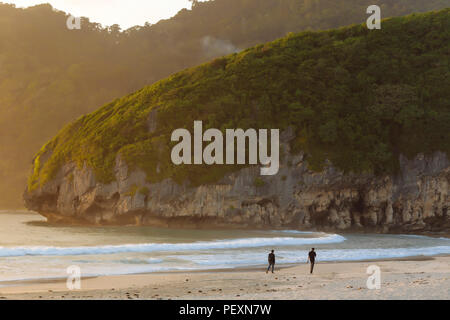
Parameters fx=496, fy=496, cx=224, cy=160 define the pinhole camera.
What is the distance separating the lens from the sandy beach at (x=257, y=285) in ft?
49.5

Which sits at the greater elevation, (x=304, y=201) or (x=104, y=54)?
(x=104, y=54)

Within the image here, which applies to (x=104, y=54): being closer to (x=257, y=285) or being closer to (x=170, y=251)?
(x=170, y=251)

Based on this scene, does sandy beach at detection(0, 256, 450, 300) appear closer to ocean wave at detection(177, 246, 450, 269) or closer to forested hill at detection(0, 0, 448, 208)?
ocean wave at detection(177, 246, 450, 269)

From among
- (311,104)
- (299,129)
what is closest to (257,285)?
(299,129)

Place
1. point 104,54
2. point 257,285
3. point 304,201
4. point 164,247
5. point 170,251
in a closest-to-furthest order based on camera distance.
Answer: point 257,285 < point 170,251 < point 164,247 < point 304,201 < point 104,54

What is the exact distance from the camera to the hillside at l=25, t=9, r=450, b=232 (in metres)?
47.0

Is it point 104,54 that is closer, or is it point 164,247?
point 164,247

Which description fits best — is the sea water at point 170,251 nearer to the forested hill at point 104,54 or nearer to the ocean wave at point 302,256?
the ocean wave at point 302,256

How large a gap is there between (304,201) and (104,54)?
132 m

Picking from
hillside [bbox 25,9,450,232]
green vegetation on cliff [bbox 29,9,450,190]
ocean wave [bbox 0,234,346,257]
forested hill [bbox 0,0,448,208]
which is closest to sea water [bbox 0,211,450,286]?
ocean wave [bbox 0,234,346,257]

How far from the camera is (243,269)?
23203 millimetres

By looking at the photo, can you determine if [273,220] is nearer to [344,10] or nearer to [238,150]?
[238,150]

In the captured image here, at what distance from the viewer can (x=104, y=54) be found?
163625mm

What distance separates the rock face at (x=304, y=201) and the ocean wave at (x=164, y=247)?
709cm
